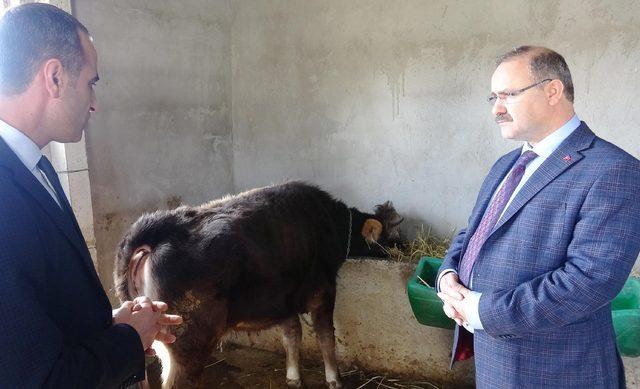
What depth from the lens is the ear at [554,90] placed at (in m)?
1.67

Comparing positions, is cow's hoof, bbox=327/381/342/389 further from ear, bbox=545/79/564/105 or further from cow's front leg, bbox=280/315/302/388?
ear, bbox=545/79/564/105

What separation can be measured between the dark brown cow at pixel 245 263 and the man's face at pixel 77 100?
1492 millimetres

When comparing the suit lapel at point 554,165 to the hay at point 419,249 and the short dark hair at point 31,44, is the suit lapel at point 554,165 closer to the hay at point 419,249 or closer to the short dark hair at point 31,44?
the short dark hair at point 31,44

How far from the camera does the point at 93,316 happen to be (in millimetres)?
1272

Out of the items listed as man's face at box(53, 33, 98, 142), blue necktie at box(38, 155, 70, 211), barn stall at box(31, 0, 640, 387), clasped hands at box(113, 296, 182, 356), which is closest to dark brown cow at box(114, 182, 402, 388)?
barn stall at box(31, 0, 640, 387)

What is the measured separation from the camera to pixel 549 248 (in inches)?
62.5

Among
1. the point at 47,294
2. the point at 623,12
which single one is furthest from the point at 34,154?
the point at 623,12

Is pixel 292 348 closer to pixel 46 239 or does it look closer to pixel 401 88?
pixel 401 88

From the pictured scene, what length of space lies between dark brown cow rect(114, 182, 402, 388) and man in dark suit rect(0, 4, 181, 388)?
4.44ft

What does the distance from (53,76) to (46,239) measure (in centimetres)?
46

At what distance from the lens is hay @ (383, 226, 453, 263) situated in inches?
161

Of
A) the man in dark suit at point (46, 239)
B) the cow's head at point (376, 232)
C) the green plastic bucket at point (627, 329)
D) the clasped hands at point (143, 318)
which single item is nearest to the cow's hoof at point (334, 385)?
the cow's head at point (376, 232)

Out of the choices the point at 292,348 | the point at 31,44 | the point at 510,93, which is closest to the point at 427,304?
the point at 292,348

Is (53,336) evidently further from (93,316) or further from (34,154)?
(34,154)
